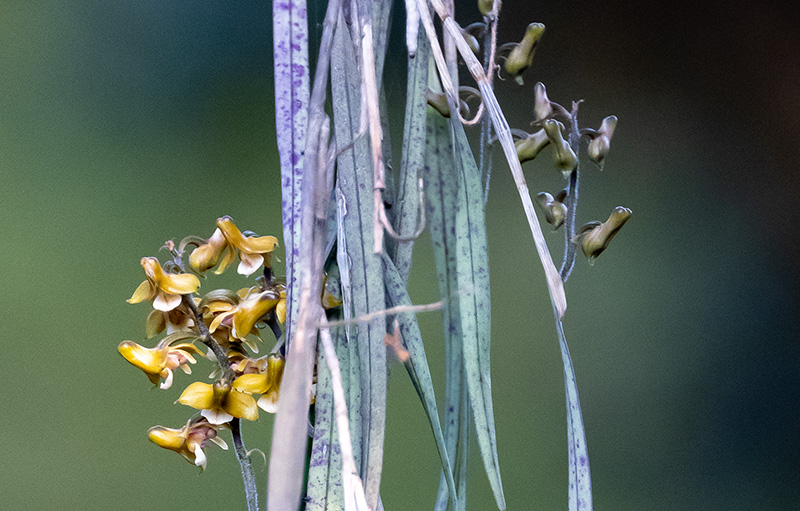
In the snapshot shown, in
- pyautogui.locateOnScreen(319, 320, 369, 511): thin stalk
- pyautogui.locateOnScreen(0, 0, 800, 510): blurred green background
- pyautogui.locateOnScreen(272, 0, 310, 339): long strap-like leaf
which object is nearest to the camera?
pyautogui.locateOnScreen(319, 320, 369, 511): thin stalk

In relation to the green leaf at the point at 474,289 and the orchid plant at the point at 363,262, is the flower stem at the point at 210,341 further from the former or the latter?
the green leaf at the point at 474,289

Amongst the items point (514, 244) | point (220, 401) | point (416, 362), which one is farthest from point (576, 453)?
point (514, 244)

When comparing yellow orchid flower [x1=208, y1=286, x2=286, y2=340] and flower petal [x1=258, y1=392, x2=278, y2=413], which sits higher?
yellow orchid flower [x1=208, y1=286, x2=286, y2=340]

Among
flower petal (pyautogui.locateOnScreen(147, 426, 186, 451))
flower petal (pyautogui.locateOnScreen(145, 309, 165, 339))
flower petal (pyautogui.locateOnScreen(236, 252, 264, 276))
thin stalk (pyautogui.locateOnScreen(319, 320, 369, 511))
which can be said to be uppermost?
flower petal (pyautogui.locateOnScreen(236, 252, 264, 276))

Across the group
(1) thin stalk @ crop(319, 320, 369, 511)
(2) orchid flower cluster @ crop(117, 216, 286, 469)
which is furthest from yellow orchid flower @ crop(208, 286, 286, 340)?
(1) thin stalk @ crop(319, 320, 369, 511)

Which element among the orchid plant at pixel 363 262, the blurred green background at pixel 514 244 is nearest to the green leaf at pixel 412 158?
the orchid plant at pixel 363 262

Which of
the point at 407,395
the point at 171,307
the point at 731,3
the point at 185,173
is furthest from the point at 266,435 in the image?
the point at 731,3

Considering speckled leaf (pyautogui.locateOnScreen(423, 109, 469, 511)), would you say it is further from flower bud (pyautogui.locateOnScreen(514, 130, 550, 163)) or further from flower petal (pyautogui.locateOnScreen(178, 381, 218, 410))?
flower petal (pyautogui.locateOnScreen(178, 381, 218, 410))

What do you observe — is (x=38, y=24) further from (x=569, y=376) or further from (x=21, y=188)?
(x=569, y=376)
